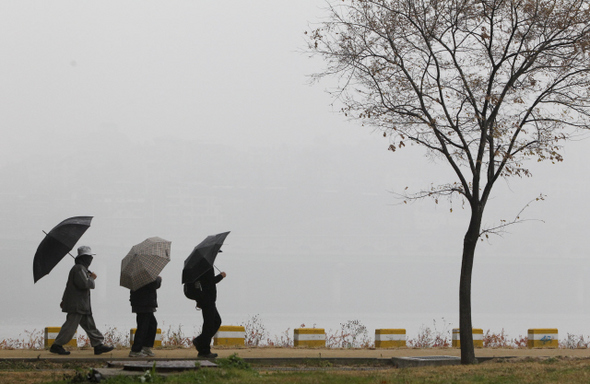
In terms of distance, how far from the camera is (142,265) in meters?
12.8

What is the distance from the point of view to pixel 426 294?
119m

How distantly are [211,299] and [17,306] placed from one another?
60.3 meters

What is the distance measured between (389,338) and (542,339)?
457cm

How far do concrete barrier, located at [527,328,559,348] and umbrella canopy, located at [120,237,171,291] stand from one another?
11.1m

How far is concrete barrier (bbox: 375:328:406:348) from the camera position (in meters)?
18.0

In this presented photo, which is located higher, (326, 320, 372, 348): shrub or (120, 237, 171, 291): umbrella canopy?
(120, 237, 171, 291): umbrella canopy

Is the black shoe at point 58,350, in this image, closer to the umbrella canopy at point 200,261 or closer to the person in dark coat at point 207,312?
the person in dark coat at point 207,312

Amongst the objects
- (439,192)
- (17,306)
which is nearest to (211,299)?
(439,192)

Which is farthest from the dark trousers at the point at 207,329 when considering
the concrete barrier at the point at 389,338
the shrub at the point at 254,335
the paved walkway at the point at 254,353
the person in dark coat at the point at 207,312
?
the concrete barrier at the point at 389,338

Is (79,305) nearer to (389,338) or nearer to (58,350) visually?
(58,350)

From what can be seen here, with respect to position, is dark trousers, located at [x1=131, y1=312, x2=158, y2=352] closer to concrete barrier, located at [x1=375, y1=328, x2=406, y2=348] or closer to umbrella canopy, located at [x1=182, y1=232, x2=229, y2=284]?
umbrella canopy, located at [x1=182, y1=232, x2=229, y2=284]

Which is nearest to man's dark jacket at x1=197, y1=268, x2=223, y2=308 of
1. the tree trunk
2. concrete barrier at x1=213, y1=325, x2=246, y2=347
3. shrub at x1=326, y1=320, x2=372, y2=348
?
concrete barrier at x1=213, y1=325, x2=246, y2=347

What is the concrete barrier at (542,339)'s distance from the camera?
19531 mm

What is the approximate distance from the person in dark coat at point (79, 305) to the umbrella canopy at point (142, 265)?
85 centimetres
